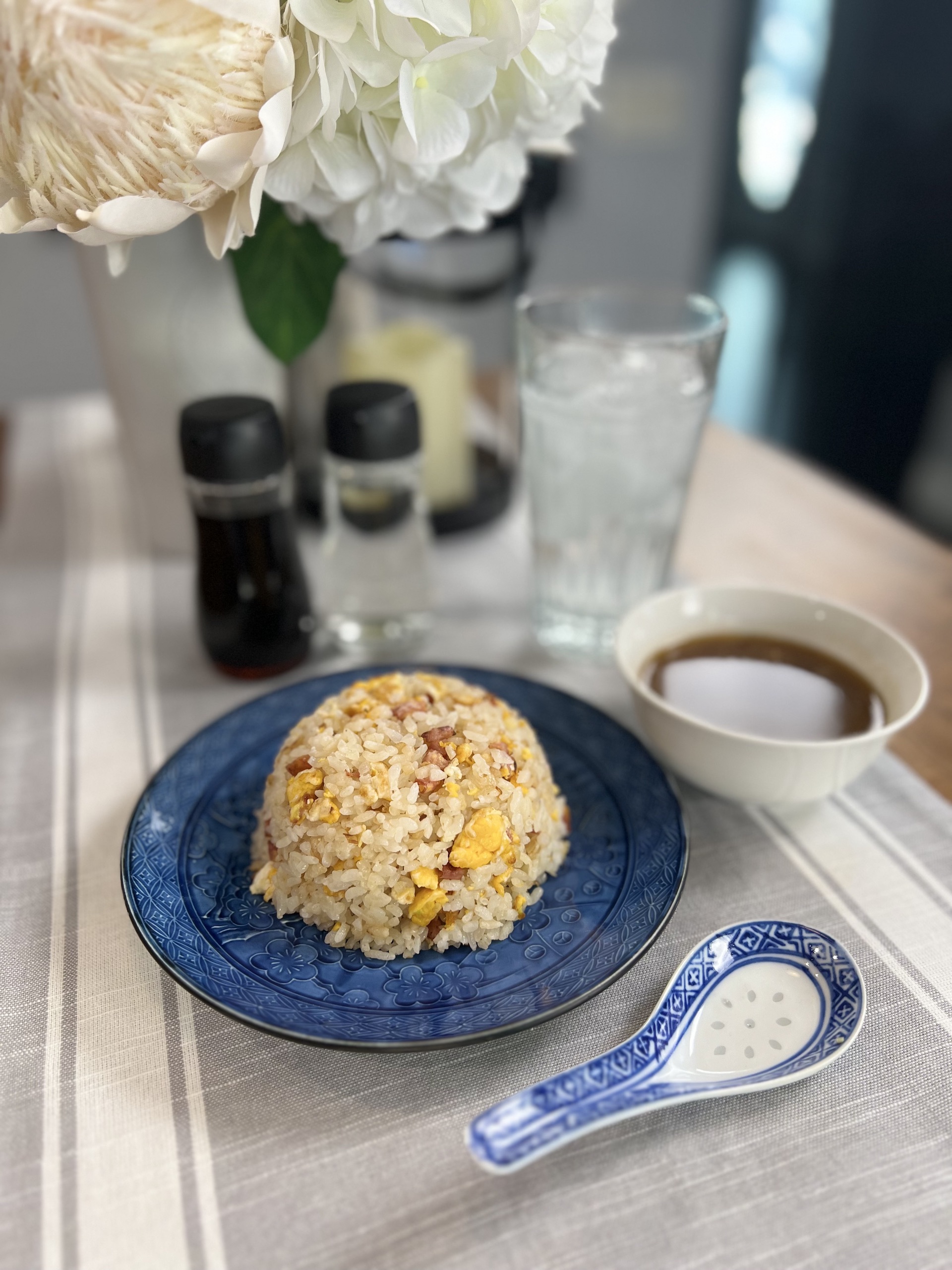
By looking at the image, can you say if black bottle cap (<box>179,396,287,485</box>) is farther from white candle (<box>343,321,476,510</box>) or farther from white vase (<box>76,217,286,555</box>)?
white candle (<box>343,321,476,510</box>)

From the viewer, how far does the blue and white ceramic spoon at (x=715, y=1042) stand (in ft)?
1.70

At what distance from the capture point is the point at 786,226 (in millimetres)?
3154

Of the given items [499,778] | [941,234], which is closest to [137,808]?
[499,778]

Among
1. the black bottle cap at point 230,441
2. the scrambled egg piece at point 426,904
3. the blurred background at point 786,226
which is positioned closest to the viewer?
the scrambled egg piece at point 426,904

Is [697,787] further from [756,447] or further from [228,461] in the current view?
[756,447]

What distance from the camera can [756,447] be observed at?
151cm

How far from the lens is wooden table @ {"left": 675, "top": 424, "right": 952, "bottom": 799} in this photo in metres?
1.06

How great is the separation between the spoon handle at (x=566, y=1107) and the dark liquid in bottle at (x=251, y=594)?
0.55 m

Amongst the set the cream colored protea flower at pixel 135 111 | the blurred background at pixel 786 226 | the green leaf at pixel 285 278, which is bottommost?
the blurred background at pixel 786 226

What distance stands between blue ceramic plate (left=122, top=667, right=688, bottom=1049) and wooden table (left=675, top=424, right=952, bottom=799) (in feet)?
1.11

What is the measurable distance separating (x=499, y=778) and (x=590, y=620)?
15.5 inches

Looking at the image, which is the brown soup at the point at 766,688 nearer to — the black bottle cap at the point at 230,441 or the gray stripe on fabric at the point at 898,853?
the gray stripe on fabric at the point at 898,853

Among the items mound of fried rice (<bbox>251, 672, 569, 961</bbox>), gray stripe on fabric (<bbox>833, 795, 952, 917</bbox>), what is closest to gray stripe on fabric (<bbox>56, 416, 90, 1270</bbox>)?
mound of fried rice (<bbox>251, 672, 569, 961</bbox>)

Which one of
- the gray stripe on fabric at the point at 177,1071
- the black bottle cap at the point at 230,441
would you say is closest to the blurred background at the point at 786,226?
the black bottle cap at the point at 230,441
